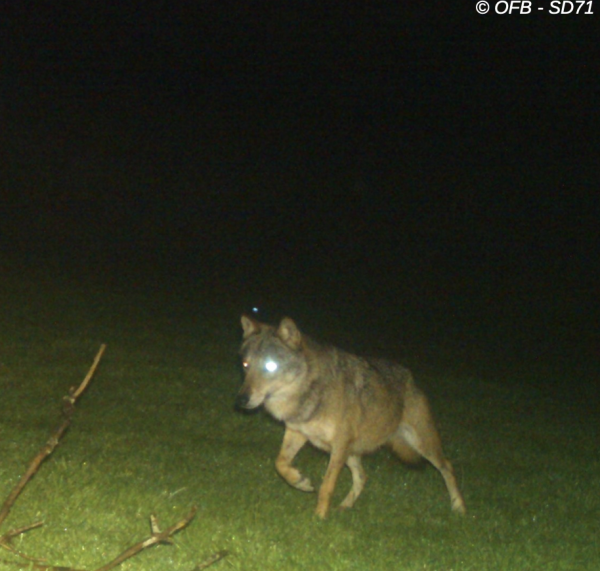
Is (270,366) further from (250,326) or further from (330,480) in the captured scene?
(330,480)

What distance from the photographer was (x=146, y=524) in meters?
6.11

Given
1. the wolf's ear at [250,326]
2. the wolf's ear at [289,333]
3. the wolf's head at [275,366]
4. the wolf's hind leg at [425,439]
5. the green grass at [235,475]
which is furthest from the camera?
the wolf's hind leg at [425,439]

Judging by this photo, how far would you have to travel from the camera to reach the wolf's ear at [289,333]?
24.4ft

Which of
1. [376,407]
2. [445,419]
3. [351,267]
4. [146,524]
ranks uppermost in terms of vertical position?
[376,407]

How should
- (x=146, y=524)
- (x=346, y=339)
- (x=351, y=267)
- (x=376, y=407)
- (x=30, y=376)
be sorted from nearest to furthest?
(x=146, y=524), (x=376, y=407), (x=30, y=376), (x=346, y=339), (x=351, y=267)

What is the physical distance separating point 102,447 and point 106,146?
4478cm

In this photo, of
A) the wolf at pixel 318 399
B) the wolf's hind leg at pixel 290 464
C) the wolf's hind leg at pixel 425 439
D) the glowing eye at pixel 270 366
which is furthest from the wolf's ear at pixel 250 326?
the wolf's hind leg at pixel 425 439

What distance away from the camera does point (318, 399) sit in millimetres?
7402

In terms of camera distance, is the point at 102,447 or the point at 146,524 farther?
the point at 102,447

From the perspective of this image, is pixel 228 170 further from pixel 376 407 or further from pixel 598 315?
pixel 376 407

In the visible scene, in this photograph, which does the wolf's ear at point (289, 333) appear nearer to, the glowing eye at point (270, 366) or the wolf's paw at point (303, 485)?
the glowing eye at point (270, 366)

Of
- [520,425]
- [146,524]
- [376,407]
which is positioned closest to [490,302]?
[520,425]

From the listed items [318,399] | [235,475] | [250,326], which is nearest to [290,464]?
[318,399]

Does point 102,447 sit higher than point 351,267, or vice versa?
point 102,447
